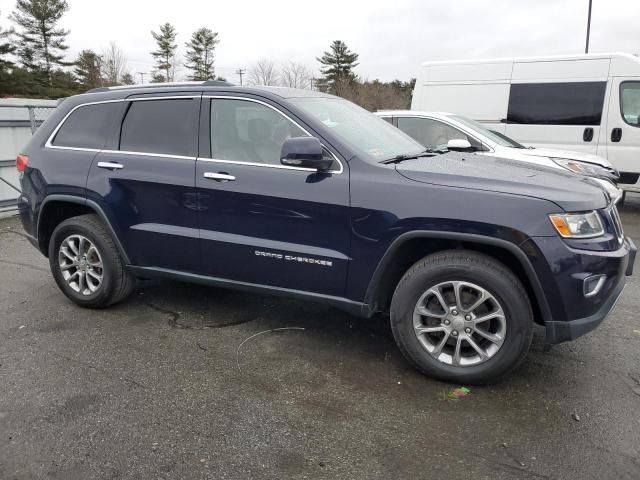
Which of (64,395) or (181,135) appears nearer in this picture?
(64,395)

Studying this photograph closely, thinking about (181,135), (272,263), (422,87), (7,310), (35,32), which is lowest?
(7,310)

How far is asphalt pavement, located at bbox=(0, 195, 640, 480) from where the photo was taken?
97.1 inches

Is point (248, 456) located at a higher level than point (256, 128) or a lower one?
lower

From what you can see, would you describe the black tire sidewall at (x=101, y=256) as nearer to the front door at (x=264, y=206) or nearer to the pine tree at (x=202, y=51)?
the front door at (x=264, y=206)

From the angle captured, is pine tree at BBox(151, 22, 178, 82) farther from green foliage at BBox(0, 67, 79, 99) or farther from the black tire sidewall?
the black tire sidewall

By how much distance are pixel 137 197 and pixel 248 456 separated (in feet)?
7.20

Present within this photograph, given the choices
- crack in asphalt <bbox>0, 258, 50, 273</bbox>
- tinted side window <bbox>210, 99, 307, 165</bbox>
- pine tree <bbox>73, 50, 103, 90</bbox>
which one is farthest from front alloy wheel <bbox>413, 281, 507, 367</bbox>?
pine tree <bbox>73, 50, 103, 90</bbox>

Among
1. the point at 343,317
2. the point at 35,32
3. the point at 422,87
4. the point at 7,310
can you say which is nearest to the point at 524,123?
the point at 422,87

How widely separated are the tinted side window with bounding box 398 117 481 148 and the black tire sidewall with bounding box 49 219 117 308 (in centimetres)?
471

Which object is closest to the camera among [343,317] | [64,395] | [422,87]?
[64,395]

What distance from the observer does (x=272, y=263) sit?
3.50 m

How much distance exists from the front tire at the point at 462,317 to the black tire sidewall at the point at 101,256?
234 cm

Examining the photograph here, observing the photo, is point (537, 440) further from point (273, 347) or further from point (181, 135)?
point (181, 135)

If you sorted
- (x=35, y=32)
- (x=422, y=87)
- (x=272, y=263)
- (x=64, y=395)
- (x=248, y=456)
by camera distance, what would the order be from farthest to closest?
1. (x=35, y=32)
2. (x=422, y=87)
3. (x=272, y=263)
4. (x=64, y=395)
5. (x=248, y=456)
